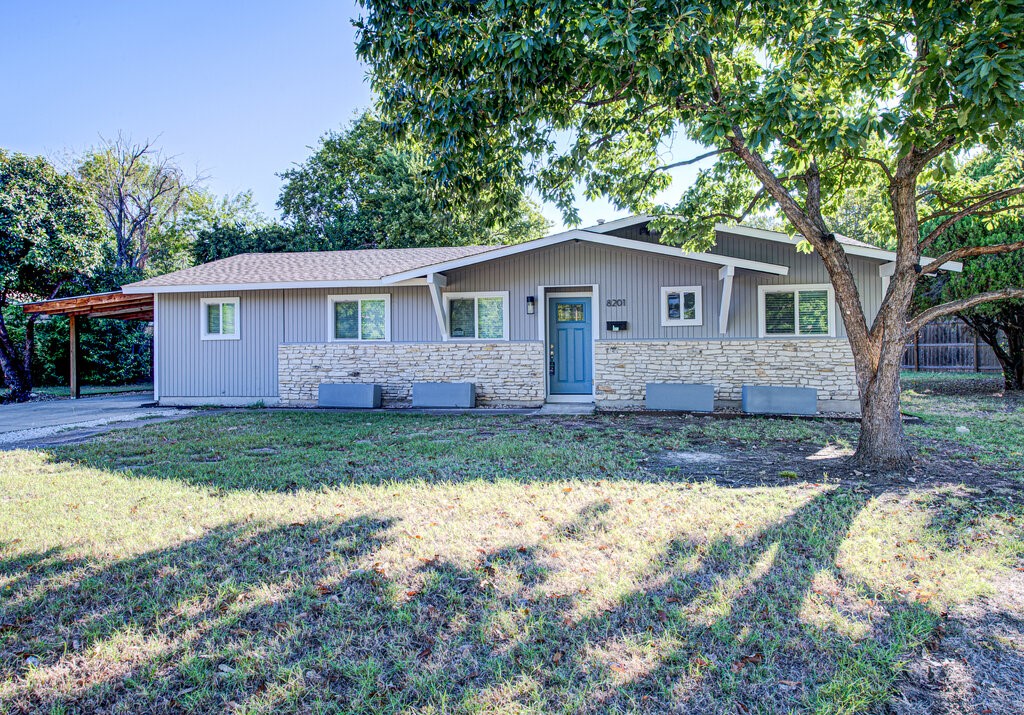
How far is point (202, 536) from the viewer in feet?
11.6

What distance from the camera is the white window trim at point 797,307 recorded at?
941 centimetres

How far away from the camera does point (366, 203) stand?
23.1 metres

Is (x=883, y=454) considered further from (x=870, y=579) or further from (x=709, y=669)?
(x=709, y=669)

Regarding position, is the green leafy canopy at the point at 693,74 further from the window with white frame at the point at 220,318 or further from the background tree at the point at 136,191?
the background tree at the point at 136,191

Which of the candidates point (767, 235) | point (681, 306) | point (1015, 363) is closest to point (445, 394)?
point (681, 306)

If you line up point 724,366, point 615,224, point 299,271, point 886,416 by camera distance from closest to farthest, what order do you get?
point 886,416 → point 724,366 → point 615,224 → point 299,271

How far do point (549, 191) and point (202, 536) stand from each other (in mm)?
6013

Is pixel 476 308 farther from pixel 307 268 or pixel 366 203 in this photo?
pixel 366 203

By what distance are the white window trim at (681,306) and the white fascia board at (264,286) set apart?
4591mm

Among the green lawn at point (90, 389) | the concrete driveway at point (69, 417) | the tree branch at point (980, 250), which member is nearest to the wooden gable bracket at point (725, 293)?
the tree branch at point (980, 250)

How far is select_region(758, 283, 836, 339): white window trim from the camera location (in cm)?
941

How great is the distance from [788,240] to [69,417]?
43.1 ft

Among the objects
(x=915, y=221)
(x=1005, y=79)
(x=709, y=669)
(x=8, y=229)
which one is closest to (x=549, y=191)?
(x=915, y=221)

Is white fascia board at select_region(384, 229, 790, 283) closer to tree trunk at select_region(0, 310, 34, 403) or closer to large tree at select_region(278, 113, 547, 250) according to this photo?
large tree at select_region(278, 113, 547, 250)
